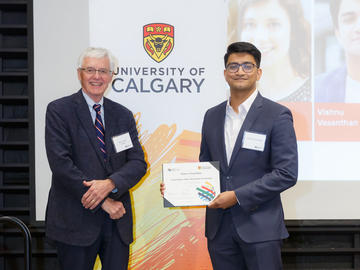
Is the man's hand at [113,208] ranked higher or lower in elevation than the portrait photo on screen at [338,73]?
lower

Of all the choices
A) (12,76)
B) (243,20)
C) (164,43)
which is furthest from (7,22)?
(243,20)

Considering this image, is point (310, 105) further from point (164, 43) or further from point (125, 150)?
point (125, 150)

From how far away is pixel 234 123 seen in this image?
213 cm

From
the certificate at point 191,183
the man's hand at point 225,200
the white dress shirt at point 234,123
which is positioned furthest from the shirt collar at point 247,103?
the man's hand at point 225,200

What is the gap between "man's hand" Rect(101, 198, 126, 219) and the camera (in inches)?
84.2

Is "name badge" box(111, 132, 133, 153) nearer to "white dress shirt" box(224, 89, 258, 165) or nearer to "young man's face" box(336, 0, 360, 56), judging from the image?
"white dress shirt" box(224, 89, 258, 165)

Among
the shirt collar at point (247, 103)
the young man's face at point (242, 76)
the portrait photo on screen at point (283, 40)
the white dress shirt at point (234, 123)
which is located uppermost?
the portrait photo on screen at point (283, 40)

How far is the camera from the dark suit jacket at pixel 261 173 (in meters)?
1.94

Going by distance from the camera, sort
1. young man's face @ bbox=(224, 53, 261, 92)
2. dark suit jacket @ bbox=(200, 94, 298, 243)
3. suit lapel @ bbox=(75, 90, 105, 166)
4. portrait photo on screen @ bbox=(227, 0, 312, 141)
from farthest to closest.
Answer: portrait photo on screen @ bbox=(227, 0, 312, 141), suit lapel @ bbox=(75, 90, 105, 166), young man's face @ bbox=(224, 53, 261, 92), dark suit jacket @ bbox=(200, 94, 298, 243)

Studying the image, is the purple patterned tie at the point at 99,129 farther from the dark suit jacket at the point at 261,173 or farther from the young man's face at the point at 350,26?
the young man's face at the point at 350,26

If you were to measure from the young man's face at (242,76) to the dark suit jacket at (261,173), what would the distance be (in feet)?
0.31

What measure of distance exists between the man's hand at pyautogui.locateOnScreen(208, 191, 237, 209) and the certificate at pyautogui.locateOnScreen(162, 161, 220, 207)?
58 mm

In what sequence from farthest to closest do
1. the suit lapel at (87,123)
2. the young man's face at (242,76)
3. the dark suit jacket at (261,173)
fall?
the suit lapel at (87,123), the young man's face at (242,76), the dark suit jacket at (261,173)

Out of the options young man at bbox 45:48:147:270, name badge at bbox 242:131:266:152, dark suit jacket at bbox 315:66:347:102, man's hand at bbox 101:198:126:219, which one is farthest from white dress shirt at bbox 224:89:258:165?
dark suit jacket at bbox 315:66:347:102
